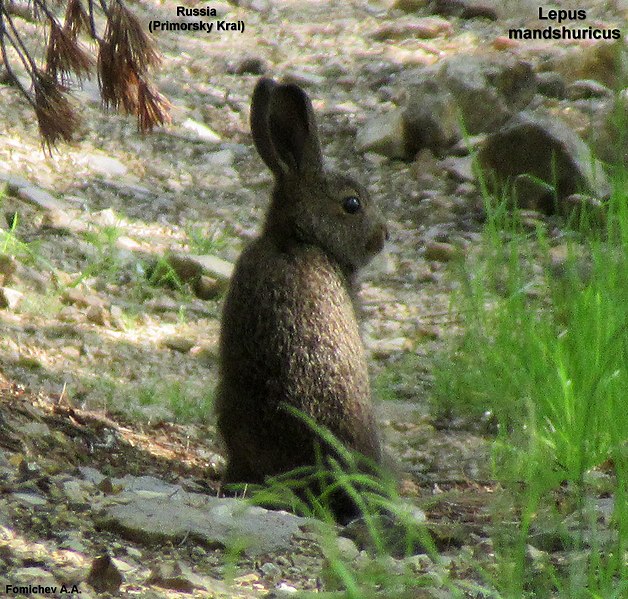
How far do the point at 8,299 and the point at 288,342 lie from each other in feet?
6.77

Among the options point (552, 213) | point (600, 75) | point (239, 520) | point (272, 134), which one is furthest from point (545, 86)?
point (239, 520)

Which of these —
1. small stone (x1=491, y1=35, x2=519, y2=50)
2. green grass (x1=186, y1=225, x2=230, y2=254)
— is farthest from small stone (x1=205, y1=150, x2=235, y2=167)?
small stone (x1=491, y1=35, x2=519, y2=50)

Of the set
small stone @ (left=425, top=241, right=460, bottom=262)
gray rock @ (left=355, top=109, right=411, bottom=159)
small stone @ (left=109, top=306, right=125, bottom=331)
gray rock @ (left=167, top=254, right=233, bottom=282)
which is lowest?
small stone @ (left=109, top=306, right=125, bottom=331)

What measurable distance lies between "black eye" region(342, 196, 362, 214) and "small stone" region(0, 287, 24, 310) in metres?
1.83

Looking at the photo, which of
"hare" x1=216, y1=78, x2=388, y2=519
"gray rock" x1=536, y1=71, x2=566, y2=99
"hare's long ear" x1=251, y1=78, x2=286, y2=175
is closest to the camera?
"hare" x1=216, y1=78, x2=388, y2=519

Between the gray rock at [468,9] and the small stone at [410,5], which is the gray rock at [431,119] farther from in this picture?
the small stone at [410,5]

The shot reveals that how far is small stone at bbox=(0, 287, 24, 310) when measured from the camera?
5.07 meters

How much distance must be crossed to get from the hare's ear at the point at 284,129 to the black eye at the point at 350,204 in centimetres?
15

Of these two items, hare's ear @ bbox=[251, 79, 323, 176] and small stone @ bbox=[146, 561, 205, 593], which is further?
hare's ear @ bbox=[251, 79, 323, 176]

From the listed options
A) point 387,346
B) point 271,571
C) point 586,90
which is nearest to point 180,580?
point 271,571

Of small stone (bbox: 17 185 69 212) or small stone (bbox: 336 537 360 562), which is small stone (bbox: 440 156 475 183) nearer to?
small stone (bbox: 17 185 69 212)

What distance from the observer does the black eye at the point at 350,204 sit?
160 inches

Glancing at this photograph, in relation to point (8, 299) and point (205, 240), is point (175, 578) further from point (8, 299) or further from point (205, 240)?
point (205, 240)

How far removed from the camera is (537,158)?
6617 millimetres
